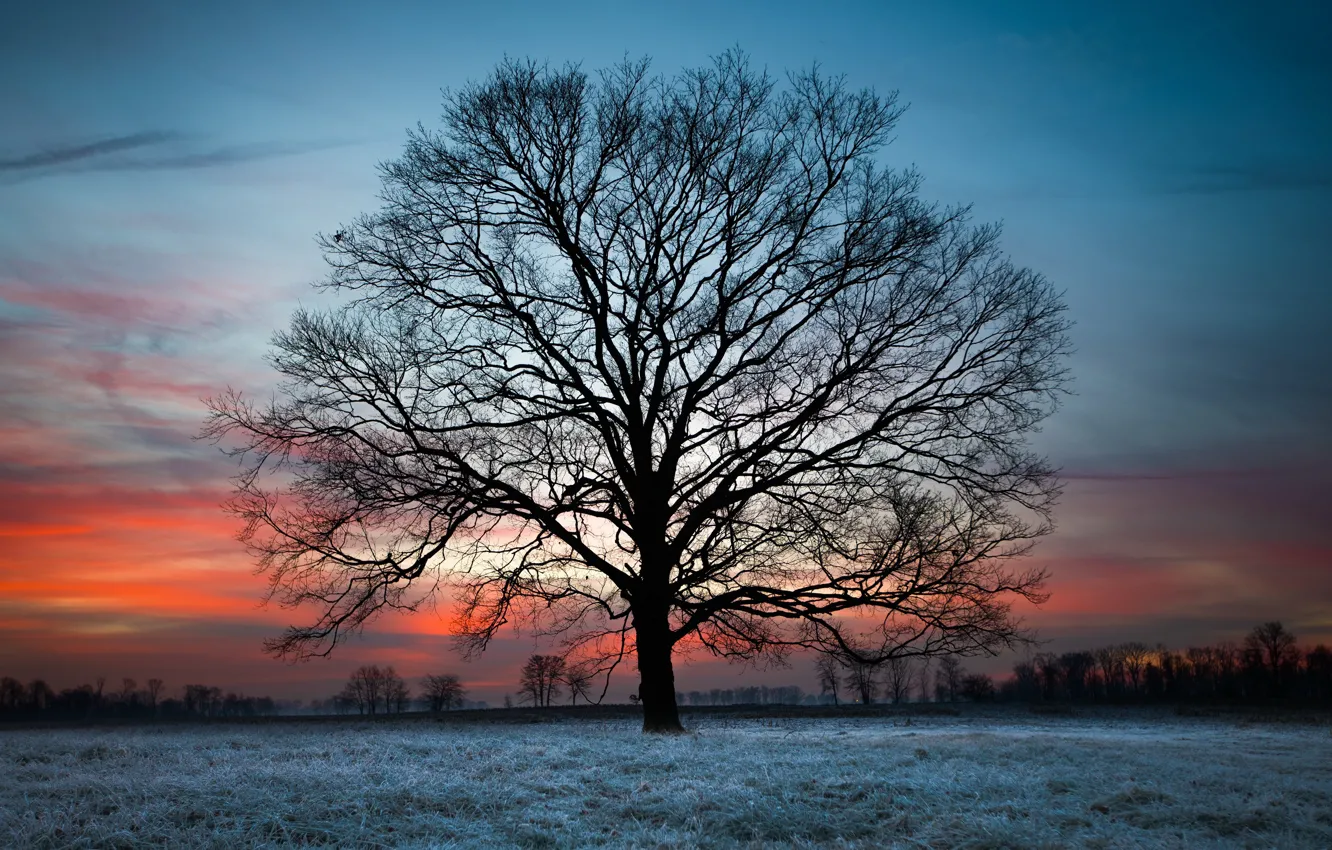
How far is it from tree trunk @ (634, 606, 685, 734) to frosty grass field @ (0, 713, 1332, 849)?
12.5 ft

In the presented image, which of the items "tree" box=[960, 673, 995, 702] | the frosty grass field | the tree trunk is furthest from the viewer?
"tree" box=[960, 673, 995, 702]

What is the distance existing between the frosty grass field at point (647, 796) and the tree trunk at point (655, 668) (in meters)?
3.82

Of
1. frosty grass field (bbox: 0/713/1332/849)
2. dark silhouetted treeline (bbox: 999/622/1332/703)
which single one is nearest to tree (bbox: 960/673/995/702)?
dark silhouetted treeline (bbox: 999/622/1332/703)

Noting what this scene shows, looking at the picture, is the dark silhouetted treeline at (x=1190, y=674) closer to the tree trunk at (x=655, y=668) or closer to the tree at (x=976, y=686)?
the tree at (x=976, y=686)

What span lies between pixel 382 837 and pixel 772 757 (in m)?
5.54

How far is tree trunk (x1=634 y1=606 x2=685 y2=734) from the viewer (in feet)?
53.6

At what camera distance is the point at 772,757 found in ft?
37.3

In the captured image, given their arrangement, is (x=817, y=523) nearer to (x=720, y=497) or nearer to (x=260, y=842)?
(x=720, y=497)

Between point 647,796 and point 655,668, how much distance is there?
25.2ft

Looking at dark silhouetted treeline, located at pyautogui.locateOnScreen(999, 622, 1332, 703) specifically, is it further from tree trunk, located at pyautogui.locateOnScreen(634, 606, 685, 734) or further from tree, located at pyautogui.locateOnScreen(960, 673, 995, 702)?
tree trunk, located at pyautogui.locateOnScreen(634, 606, 685, 734)

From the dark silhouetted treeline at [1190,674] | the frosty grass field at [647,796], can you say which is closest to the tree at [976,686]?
the dark silhouetted treeline at [1190,674]

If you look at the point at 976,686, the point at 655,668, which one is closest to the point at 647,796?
the point at 655,668

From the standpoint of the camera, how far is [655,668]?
1645 cm

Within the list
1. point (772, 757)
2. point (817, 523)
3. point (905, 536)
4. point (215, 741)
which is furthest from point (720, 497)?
point (215, 741)
